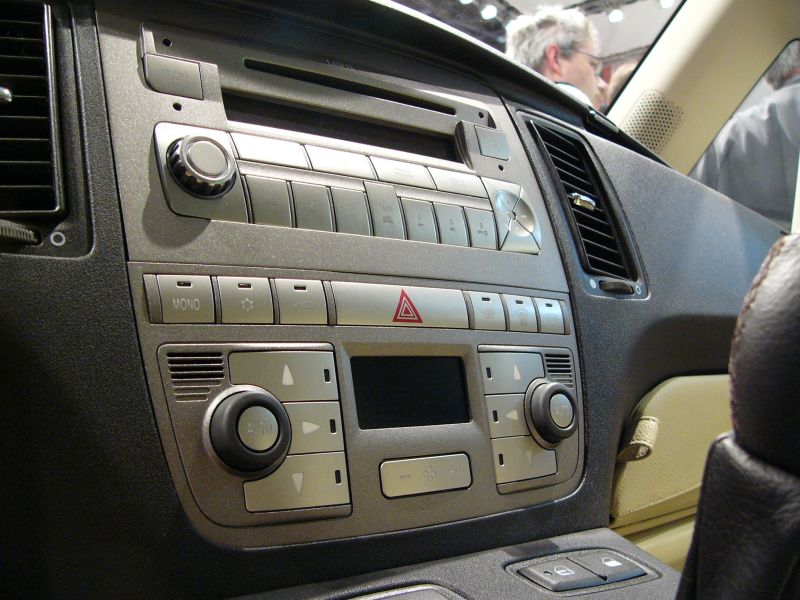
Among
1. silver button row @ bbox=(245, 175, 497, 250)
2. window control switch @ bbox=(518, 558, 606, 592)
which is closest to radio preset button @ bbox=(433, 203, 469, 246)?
silver button row @ bbox=(245, 175, 497, 250)

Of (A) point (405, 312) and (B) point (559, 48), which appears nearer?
(A) point (405, 312)

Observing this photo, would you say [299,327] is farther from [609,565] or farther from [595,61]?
[595,61]

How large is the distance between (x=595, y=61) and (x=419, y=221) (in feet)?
4.42

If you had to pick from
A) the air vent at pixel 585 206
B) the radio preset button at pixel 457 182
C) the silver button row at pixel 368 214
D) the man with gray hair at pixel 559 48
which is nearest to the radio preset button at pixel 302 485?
the silver button row at pixel 368 214

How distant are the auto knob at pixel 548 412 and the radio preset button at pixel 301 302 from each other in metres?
0.27

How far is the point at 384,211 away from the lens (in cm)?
68

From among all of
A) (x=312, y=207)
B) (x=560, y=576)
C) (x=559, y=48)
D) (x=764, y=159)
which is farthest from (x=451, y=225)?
(x=764, y=159)

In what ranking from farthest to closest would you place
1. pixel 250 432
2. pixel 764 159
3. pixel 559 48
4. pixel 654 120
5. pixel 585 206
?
1. pixel 764 159
2. pixel 559 48
3. pixel 654 120
4. pixel 585 206
5. pixel 250 432

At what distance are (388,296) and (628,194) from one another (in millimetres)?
529

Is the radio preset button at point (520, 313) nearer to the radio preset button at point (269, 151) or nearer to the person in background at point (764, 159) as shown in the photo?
the radio preset button at point (269, 151)

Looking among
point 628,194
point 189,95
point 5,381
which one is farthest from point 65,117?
point 628,194

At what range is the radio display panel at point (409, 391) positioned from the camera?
2.07 feet

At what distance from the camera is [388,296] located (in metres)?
0.65

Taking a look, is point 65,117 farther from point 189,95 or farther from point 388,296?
point 388,296
